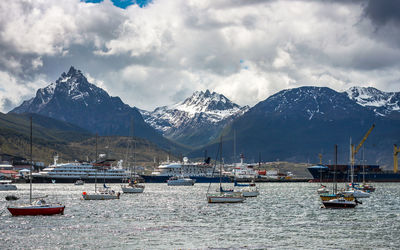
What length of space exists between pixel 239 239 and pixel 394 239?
65.6 feet

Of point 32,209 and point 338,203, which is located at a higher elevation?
point 32,209

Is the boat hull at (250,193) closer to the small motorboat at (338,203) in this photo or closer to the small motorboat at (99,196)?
the small motorboat at (99,196)

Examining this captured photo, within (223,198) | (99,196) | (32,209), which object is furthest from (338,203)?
(32,209)

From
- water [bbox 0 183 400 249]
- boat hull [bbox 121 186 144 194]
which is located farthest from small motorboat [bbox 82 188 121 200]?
boat hull [bbox 121 186 144 194]

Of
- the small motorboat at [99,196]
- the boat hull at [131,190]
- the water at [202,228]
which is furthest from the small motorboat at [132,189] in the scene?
the water at [202,228]

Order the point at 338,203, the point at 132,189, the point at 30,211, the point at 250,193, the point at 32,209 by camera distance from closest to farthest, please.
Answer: the point at 32,209
the point at 30,211
the point at 338,203
the point at 250,193
the point at 132,189

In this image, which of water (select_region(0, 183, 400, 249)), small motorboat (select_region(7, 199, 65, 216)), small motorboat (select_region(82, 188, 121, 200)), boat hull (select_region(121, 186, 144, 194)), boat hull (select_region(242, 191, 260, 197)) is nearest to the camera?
water (select_region(0, 183, 400, 249))

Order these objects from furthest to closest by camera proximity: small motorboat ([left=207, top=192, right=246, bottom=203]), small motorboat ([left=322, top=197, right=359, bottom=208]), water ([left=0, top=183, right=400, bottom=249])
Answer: small motorboat ([left=207, top=192, right=246, bottom=203]) → small motorboat ([left=322, top=197, right=359, bottom=208]) → water ([left=0, top=183, right=400, bottom=249])

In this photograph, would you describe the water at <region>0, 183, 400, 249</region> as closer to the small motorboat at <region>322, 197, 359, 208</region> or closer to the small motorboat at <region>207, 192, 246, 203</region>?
the small motorboat at <region>322, 197, 359, 208</region>

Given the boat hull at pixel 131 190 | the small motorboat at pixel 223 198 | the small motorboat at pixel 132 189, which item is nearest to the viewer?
the small motorboat at pixel 223 198

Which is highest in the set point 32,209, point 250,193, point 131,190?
point 32,209

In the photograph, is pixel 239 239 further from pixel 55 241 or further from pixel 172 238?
pixel 55 241

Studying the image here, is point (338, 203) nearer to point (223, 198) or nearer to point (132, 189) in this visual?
point (223, 198)

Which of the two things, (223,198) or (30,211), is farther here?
→ (223,198)
